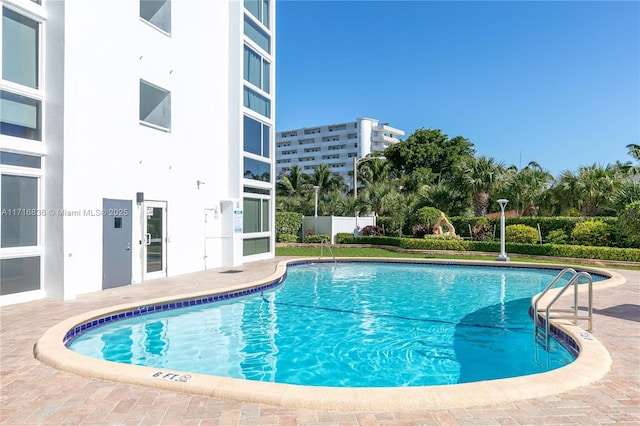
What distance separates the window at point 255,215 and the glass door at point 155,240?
4.52 metres

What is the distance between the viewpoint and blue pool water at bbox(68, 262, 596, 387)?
6.32 metres

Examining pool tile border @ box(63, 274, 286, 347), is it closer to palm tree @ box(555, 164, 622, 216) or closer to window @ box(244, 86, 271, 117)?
window @ box(244, 86, 271, 117)

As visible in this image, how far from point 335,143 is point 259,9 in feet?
285

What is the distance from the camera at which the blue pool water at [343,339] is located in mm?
6320

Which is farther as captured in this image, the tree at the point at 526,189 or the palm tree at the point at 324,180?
the palm tree at the point at 324,180

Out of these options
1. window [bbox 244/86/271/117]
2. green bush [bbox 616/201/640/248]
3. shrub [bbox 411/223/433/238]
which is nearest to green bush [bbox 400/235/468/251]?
shrub [bbox 411/223/433/238]

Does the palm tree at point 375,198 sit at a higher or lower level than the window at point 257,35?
lower

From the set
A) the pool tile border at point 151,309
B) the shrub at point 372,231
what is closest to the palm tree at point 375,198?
the shrub at point 372,231

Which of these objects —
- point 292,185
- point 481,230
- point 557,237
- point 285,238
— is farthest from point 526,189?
point 292,185

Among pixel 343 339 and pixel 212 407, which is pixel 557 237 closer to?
pixel 343 339

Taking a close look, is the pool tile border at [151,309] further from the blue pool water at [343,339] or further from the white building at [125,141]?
the white building at [125,141]

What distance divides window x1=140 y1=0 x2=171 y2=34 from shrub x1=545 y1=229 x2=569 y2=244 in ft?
65.9

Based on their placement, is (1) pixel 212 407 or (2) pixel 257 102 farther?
(2) pixel 257 102

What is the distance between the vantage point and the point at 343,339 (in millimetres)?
7824
